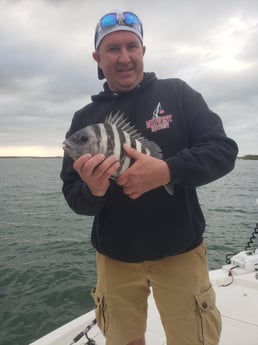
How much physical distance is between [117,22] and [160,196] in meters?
1.34

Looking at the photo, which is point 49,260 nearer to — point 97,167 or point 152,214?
point 152,214

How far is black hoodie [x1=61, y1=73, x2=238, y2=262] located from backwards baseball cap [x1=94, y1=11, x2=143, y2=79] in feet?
1.43

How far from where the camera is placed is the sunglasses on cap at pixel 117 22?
109 inches

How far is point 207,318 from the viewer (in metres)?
2.65

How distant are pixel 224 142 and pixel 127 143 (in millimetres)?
726

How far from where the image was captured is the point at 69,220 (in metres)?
18.9

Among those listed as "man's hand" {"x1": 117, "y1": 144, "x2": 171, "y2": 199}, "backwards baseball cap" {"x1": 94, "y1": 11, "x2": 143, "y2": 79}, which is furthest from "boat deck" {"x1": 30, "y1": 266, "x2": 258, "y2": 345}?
"backwards baseball cap" {"x1": 94, "y1": 11, "x2": 143, "y2": 79}

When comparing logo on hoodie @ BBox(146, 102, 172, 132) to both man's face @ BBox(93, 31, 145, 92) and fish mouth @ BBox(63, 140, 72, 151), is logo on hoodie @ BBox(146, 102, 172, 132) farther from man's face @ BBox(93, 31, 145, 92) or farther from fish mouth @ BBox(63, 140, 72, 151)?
fish mouth @ BBox(63, 140, 72, 151)

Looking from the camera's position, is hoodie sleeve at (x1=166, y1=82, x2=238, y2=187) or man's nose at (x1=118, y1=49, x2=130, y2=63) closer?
hoodie sleeve at (x1=166, y1=82, x2=238, y2=187)

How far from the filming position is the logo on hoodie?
8.91 ft

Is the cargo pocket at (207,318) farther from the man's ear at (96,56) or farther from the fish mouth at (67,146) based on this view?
the man's ear at (96,56)

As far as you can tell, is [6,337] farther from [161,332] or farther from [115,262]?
[115,262]

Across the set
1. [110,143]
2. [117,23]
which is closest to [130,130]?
[110,143]

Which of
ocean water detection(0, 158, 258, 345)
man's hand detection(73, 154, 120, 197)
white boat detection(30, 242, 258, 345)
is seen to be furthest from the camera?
ocean water detection(0, 158, 258, 345)
